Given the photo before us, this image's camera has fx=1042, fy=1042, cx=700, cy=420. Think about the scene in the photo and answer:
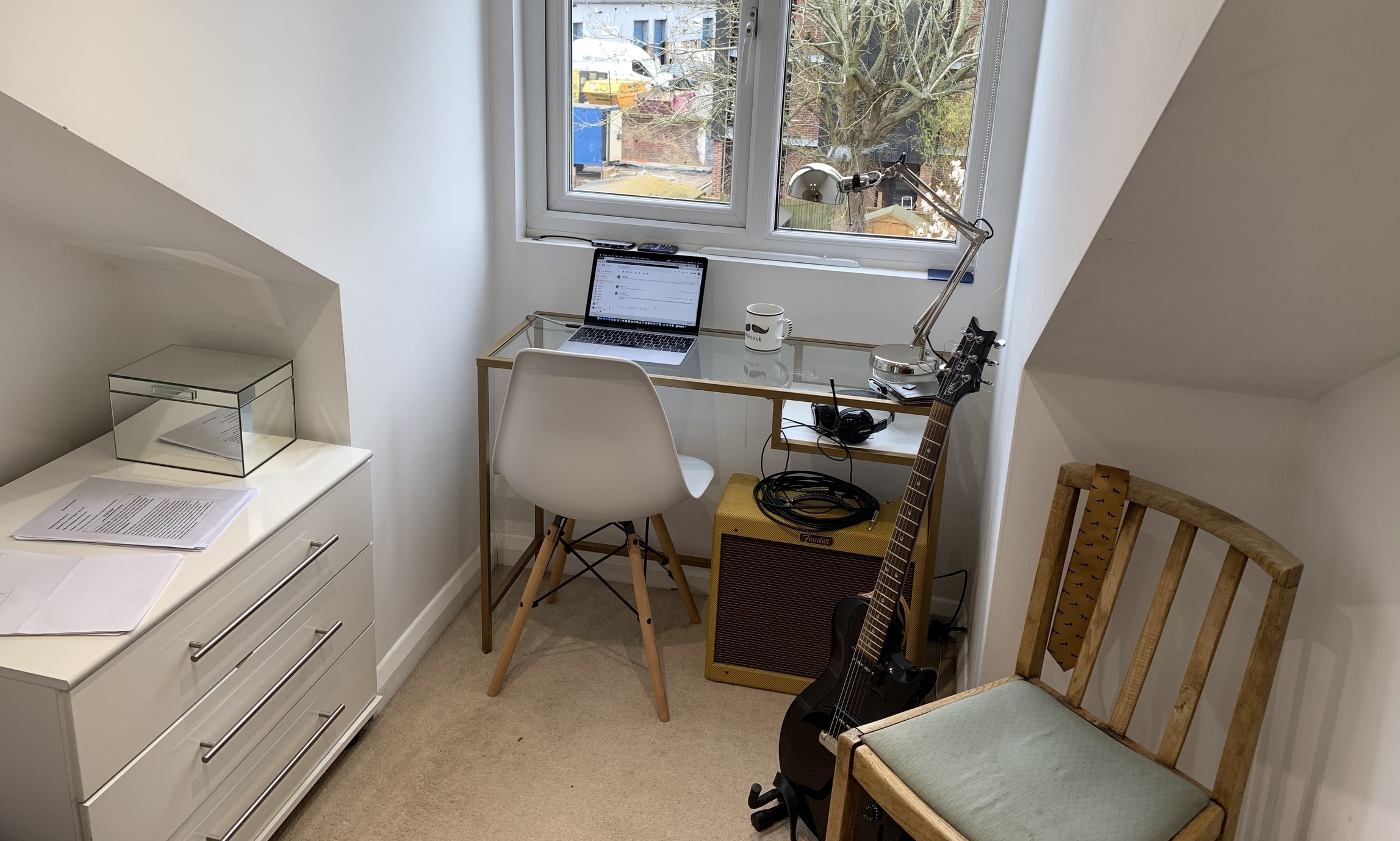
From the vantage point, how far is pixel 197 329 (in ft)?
6.96

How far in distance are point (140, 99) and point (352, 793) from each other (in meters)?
1.40

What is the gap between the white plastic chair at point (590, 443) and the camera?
6.97ft

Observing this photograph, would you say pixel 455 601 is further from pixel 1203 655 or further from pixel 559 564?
pixel 1203 655

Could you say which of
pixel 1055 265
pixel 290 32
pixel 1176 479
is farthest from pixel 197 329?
pixel 1176 479

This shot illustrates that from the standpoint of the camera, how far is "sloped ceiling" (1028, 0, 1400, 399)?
89cm

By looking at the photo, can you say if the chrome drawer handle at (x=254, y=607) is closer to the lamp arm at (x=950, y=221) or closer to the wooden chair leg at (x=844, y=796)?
the wooden chair leg at (x=844, y=796)

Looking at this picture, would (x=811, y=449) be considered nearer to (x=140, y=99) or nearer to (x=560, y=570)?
(x=560, y=570)

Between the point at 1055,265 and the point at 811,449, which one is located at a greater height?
the point at 1055,265

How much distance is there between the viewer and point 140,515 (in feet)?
5.98

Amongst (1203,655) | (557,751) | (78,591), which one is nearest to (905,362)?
(1203,655)

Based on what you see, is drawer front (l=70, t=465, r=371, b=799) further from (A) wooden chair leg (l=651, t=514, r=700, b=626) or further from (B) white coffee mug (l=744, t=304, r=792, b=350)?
(B) white coffee mug (l=744, t=304, r=792, b=350)

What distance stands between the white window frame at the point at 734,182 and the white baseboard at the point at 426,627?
0.96 meters

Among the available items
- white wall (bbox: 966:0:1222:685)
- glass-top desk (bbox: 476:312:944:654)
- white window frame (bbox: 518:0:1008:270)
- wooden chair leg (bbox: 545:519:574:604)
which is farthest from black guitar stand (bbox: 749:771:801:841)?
white window frame (bbox: 518:0:1008:270)

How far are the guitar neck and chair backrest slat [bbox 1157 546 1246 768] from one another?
50cm
